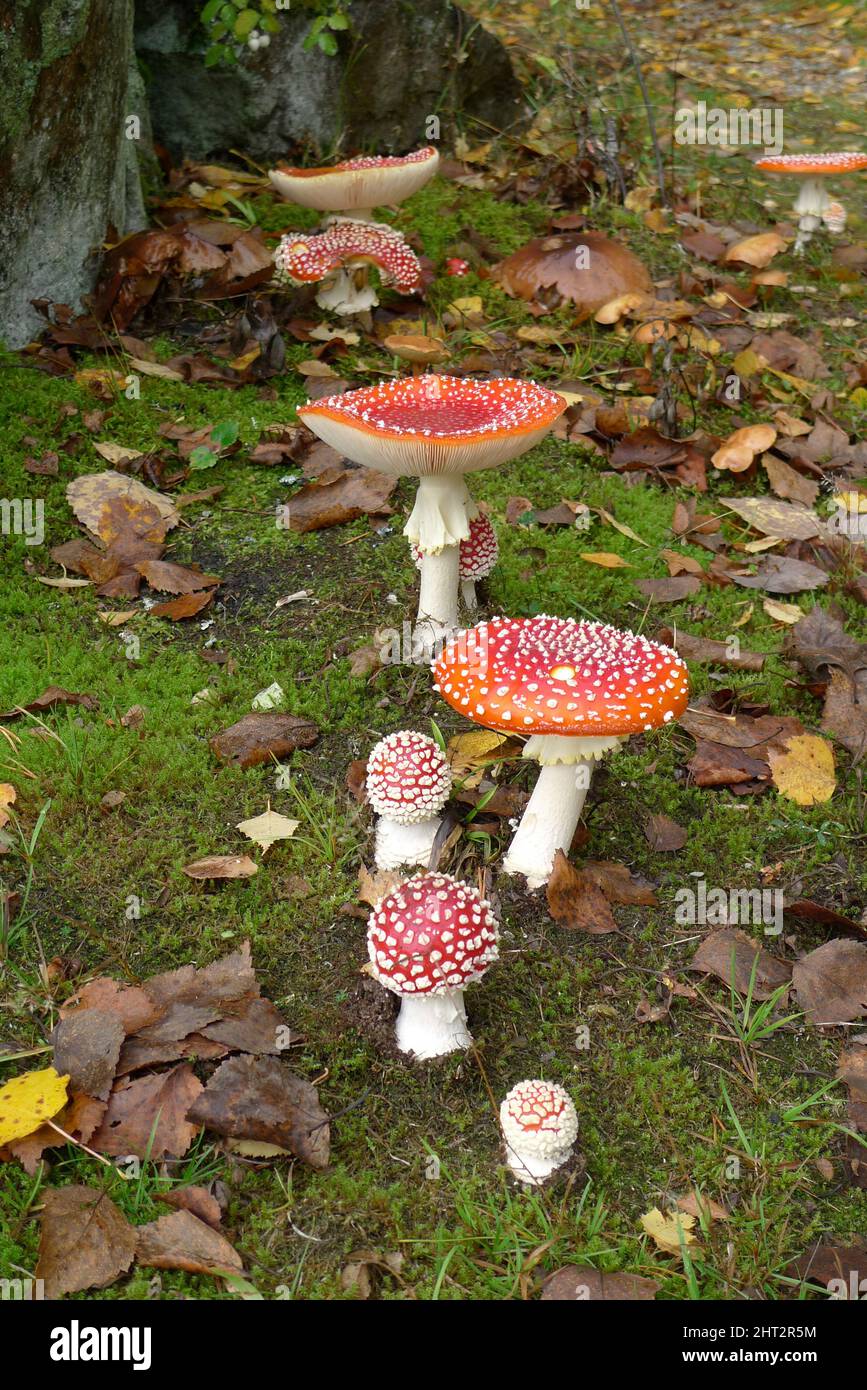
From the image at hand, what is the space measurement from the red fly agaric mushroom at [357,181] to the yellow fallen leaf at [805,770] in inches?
135

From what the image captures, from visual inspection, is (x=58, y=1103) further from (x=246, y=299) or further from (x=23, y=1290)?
(x=246, y=299)

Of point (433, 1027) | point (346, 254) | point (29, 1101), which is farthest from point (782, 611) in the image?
point (29, 1101)

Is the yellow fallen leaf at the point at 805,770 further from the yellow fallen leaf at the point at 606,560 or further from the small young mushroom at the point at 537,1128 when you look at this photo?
the small young mushroom at the point at 537,1128

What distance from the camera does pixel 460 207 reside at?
7254 mm

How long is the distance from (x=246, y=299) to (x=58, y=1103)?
4.25 meters

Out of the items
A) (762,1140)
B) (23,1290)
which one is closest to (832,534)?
(762,1140)

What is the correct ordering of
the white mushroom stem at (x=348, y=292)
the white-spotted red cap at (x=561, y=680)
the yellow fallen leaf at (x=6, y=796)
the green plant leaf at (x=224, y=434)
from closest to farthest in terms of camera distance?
the white-spotted red cap at (x=561, y=680) < the yellow fallen leaf at (x=6, y=796) < the green plant leaf at (x=224, y=434) < the white mushroom stem at (x=348, y=292)

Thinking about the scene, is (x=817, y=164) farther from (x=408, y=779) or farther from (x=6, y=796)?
(x=6, y=796)

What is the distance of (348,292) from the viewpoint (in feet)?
19.5

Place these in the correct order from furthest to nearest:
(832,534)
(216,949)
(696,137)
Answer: (696,137), (832,534), (216,949)

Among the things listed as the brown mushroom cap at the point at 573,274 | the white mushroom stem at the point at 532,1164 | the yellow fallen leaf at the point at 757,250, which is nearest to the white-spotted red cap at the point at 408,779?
the white mushroom stem at the point at 532,1164

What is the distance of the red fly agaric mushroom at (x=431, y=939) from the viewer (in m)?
2.84

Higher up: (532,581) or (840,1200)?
(532,581)

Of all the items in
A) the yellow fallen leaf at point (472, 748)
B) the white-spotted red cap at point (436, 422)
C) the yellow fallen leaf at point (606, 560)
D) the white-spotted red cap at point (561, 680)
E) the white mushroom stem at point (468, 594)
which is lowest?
the yellow fallen leaf at point (472, 748)
